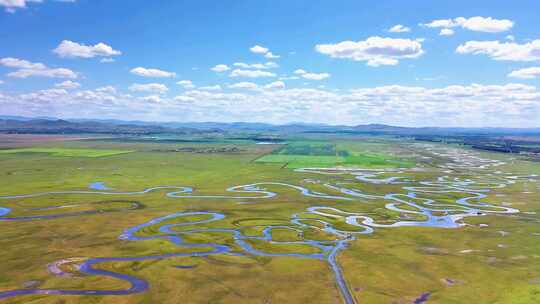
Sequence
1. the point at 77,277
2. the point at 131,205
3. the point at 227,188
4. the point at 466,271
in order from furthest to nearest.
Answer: the point at 227,188 → the point at 131,205 → the point at 466,271 → the point at 77,277

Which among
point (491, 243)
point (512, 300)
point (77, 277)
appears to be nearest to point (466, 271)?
point (512, 300)

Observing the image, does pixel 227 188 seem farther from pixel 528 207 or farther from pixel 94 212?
pixel 528 207

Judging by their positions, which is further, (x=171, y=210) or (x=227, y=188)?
(x=227, y=188)

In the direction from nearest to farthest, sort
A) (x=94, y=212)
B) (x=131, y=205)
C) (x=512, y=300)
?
(x=512, y=300) → (x=94, y=212) → (x=131, y=205)

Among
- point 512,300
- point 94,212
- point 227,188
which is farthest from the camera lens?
point 227,188

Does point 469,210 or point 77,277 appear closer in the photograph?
point 77,277

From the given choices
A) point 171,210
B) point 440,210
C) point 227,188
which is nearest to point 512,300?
point 440,210

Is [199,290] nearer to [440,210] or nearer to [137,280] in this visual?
[137,280]

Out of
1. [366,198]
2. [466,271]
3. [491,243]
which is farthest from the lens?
[366,198]
